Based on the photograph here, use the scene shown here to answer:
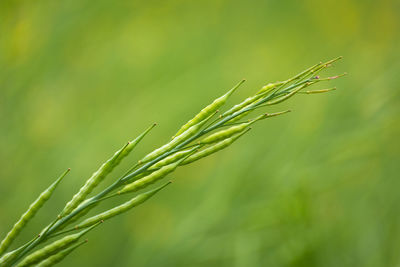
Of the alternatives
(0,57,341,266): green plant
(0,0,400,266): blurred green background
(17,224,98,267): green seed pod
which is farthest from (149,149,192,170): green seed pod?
(0,0,400,266): blurred green background

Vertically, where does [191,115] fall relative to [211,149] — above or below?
above

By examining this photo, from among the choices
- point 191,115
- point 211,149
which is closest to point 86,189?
point 211,149

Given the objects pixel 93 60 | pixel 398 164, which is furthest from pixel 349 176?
pixel 93 60

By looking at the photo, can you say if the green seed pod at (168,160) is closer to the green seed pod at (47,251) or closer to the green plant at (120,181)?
the green plant at (120,181)

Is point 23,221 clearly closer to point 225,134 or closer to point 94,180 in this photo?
point 94,180

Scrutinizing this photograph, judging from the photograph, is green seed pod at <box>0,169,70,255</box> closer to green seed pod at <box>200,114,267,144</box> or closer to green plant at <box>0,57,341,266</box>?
green plant at <box>0,57,341,266</box>

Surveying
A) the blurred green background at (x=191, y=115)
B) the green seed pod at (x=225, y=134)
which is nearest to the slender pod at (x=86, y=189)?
the green seed pod at (x=225, y=134)

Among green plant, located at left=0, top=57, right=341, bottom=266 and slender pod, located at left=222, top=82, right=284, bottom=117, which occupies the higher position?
slender pod, located at left=222, top=82, right=284, bottom=117

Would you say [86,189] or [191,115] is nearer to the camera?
[86,189]

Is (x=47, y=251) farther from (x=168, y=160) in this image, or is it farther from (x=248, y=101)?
(x=248, y=101)
